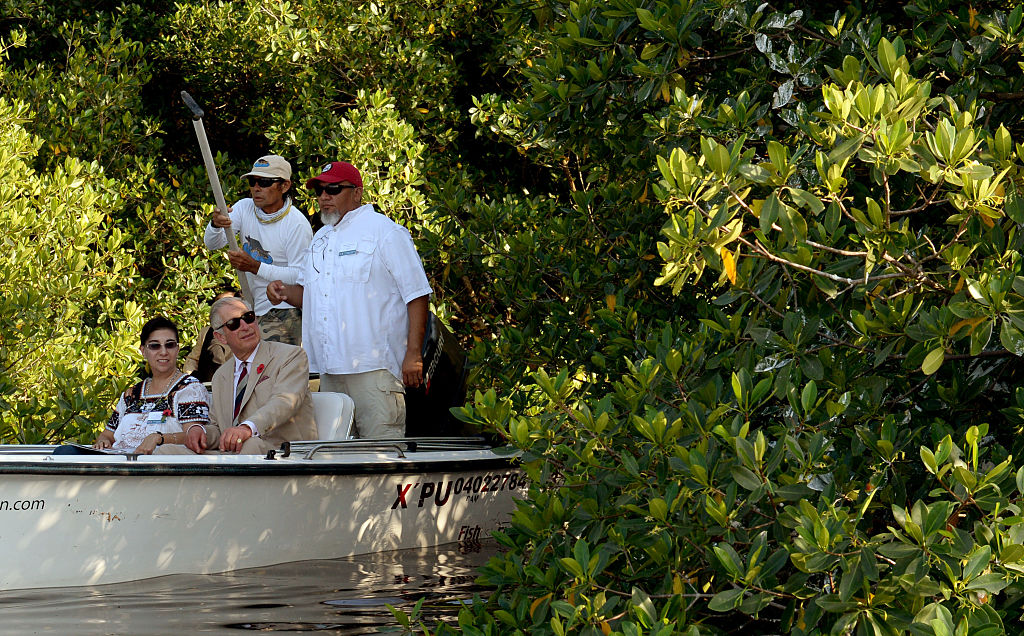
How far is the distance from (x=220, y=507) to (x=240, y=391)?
2.19 feet

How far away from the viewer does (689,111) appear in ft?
14.4

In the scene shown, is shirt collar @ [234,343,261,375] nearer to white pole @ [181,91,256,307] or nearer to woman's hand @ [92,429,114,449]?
woman's hand @ [92,429,114,449]

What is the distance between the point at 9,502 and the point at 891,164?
4571 mm

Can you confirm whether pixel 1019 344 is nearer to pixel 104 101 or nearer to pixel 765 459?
pixel 765 459

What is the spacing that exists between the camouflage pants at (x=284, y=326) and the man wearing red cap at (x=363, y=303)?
0.48m

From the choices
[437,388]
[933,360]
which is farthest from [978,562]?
[437,388]

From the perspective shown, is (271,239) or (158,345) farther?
(271,239)

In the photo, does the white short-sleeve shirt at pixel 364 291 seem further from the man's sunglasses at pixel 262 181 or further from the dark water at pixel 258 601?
the dark water at pixel 258 601

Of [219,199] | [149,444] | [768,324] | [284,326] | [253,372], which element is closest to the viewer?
[768,324]

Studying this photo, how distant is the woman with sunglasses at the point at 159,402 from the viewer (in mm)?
6879

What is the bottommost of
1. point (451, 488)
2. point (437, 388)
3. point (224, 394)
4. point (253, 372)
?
point (451, 488)

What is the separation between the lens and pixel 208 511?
6.65m

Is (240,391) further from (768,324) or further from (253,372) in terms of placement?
(768,324)

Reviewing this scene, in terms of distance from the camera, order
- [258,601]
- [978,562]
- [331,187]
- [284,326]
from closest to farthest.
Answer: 1. [978,562]
2. [258,601]
3. [331,187]
4. [284,326]
